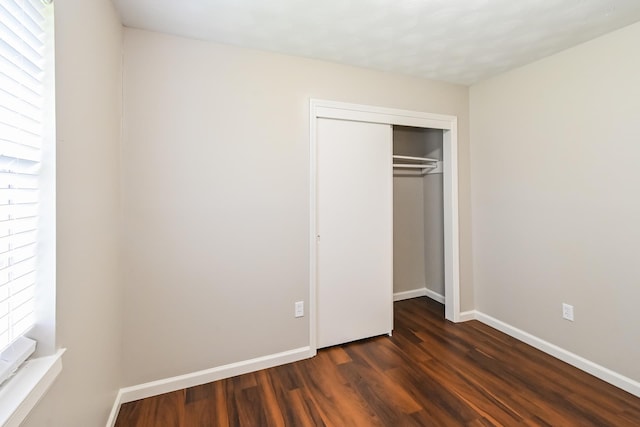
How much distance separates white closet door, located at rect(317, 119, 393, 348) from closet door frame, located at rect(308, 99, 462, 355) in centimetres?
7

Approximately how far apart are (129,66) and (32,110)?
3.76 ft

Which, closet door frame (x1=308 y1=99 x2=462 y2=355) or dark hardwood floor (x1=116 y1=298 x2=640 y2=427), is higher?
closet door frame (x1=308 y1=99 x2=462 y2=355)

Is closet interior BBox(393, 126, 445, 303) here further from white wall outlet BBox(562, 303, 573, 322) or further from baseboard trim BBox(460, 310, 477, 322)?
white wall outlet BBox(562, 303, 573, 322)

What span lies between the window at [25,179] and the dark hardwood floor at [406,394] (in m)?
1.17

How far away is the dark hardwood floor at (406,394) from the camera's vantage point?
5.41 feet

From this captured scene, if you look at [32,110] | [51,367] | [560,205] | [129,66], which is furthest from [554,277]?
[129,66]

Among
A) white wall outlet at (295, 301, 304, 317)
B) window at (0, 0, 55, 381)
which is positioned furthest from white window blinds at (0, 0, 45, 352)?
white wall outlet at (295, 301, 304, 317)

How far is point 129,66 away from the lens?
1.81 metres

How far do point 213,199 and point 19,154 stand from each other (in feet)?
3.87

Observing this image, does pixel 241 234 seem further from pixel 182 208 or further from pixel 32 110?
pixel 32 110

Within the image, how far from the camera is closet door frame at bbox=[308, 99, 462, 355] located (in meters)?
2.29

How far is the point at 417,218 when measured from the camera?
3631 mm

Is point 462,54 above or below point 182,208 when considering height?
above

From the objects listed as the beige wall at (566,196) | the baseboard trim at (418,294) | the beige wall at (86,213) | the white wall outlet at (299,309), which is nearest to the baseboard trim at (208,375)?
the beige wall at (86,213)
